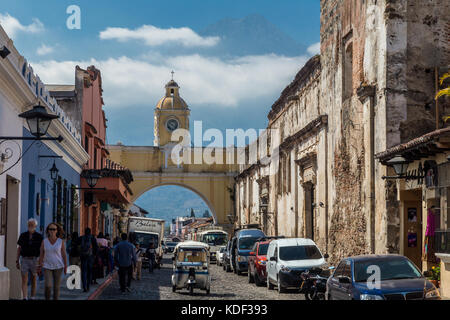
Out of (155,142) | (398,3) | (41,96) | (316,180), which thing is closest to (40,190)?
(41,96)

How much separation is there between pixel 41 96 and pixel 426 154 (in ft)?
33.6

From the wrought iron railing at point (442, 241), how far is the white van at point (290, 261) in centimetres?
416

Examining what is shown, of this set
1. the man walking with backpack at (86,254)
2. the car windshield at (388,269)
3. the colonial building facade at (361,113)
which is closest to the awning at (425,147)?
the colonial building facade at (361,113)

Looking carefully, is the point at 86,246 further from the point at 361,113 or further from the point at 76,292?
the point at 361,113

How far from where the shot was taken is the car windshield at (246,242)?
3266 centimetres

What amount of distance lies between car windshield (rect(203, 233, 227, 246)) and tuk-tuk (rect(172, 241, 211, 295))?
2949 centimetres

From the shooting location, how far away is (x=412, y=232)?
21.8 metres

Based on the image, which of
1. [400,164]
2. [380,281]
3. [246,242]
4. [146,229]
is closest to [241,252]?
[246,242]

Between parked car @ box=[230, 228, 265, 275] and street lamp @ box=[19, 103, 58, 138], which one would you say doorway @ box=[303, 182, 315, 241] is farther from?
street lamp @ box=[19, 103, 58, 138]

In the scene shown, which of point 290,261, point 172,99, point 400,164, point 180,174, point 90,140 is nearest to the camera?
point 400,164

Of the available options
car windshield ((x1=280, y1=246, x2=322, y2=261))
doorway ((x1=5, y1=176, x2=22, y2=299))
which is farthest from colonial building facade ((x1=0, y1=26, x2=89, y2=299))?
car windshield ((x1=280, y1=246, x2=322, y2=261))

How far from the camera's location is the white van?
20.6m

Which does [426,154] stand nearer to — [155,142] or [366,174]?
[366,174]

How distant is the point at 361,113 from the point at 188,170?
130 ft
